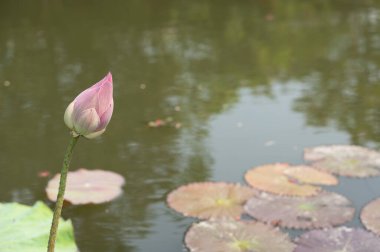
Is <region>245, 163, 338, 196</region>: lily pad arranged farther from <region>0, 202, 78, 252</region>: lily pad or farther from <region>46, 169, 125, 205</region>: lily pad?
<region>0, 202, 78, 252</region>: lily pad

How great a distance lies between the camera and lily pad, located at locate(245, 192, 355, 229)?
1.62m

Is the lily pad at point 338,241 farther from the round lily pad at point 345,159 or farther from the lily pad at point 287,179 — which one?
the round lily pad at point 345,159

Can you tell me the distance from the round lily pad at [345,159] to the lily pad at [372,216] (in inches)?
9.4

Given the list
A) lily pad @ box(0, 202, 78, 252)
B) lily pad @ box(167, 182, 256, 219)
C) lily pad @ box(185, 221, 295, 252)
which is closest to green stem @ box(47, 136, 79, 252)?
lily pad @ box(0, 202, 78, 252)

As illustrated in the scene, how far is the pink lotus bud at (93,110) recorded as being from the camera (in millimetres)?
650

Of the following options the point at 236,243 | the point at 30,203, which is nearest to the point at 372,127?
the point at 236,243

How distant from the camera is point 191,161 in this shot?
2125 mm

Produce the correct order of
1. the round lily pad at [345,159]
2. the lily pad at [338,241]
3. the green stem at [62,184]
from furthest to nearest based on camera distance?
the round lily pad at [345,159]
the lily pad at [338,241]
the green stem at [62,184]

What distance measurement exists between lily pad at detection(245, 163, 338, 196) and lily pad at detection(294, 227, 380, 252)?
0.28 metres

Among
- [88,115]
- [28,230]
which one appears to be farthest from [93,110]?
[28,230]

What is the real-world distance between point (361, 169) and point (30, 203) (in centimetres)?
110

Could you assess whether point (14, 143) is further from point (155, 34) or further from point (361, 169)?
point (155, 34)

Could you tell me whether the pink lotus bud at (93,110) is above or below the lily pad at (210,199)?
above

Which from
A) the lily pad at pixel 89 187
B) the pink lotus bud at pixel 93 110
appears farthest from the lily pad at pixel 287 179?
the pink lotus bud at pixel 93 110
